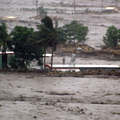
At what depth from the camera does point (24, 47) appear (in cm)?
2891

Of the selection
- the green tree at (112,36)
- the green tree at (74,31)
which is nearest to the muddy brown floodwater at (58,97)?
the green tree at (112,36)

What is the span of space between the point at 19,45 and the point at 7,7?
2686 inches

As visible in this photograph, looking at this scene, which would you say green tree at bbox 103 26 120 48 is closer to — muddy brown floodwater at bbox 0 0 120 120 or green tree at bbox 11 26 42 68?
muddy brown floodwater at bbox 0 0 120 120

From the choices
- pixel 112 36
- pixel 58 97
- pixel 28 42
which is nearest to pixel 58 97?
pixel 58 97

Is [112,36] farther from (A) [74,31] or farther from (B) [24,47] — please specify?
(B) [24,47]

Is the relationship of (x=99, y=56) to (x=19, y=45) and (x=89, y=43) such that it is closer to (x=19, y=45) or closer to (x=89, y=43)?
(x=89, y=43)

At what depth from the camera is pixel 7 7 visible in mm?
94938

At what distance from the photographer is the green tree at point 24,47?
28.8m

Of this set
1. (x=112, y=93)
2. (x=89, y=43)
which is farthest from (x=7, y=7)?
(x=112, y=93)

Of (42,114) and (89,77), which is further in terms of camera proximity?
(89,77)

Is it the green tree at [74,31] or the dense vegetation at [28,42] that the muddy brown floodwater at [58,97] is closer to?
the dense vegetation at [28,42]

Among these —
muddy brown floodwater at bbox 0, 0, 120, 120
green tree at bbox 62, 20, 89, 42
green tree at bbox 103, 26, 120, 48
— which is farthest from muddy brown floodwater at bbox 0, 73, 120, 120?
green tree at bbox 62, 20, 89, 42


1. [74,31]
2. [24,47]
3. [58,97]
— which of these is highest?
[74,31]

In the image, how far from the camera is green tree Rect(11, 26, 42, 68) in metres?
28.8
